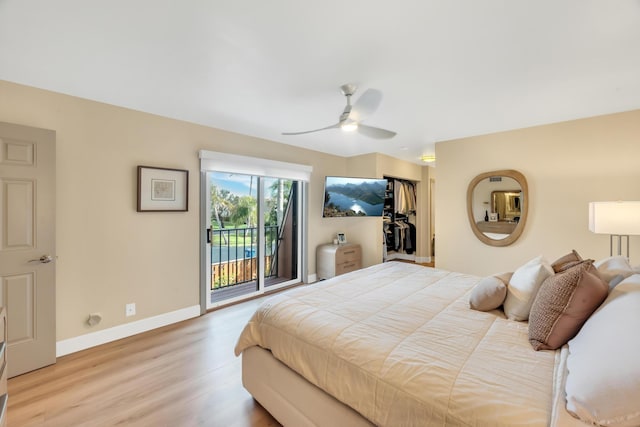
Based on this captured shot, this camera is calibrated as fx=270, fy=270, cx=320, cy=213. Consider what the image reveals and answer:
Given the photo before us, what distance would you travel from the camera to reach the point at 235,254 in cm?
428

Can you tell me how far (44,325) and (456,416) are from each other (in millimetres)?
3067

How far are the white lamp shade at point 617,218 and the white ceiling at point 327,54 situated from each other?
1.02m

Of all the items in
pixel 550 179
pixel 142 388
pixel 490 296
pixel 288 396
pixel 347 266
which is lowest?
pixel 142 388

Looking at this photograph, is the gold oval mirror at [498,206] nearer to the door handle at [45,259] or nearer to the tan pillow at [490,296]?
the tan pillow at [490,296]

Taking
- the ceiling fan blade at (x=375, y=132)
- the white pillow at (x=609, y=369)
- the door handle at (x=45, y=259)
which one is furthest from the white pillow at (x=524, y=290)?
the door handle at (x=45, y=259)

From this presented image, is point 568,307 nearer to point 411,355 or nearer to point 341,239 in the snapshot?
point 411,355

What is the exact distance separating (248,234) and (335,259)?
4.92ft

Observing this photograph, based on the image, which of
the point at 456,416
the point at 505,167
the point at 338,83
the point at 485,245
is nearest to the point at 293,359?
the point at 456,416

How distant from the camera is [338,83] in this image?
2234 millimetres

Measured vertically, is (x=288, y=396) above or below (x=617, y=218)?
below

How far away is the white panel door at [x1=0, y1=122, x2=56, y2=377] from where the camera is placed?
2.10 meters

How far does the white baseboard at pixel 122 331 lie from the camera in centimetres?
246

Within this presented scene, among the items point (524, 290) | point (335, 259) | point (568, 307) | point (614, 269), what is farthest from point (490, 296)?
point (335, 259)

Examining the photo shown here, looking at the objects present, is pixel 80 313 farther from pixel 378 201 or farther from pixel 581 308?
pixel 378 201
